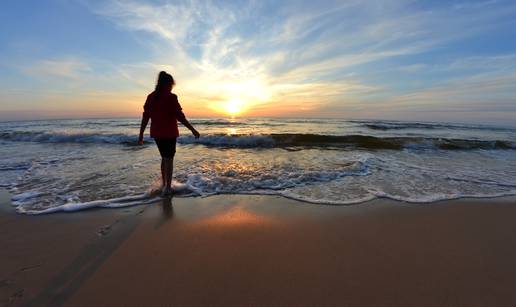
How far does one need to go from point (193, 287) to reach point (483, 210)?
3917 mm

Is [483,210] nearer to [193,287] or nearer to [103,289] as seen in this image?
[193,287]

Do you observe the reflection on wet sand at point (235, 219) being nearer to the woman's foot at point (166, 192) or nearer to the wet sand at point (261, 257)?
the wet sand at point (261, 257)

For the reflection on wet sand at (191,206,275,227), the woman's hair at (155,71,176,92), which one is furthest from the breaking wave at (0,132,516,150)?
the reflection on wet sand at (191,206,275,227)

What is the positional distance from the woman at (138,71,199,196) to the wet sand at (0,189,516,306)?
0.92m

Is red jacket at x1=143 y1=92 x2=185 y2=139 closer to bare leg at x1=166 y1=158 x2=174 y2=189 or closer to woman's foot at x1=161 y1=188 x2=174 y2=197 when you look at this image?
bare leg at x1=166 y1=158 x2=174 y2=189

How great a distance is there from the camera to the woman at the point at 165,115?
3.98 meters

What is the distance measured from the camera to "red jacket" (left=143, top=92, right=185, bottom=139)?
4000mm

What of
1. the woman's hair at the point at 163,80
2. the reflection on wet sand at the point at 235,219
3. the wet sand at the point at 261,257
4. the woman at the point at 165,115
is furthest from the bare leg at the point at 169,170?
the reflection on wet sand at the point at 235,219

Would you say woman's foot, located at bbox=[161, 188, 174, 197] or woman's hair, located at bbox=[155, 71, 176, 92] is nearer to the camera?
woman's hair, located at bbox=[155, 71, 176, 92]

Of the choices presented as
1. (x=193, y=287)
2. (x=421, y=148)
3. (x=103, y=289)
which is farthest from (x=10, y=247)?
(x=421, y=148)

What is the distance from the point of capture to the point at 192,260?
2248 mm

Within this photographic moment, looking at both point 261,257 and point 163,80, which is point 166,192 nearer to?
point 163,80

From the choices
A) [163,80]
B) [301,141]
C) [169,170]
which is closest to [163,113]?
[163,80]

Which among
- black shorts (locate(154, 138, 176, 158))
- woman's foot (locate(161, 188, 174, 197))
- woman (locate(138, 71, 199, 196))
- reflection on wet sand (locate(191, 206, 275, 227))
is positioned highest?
woman (locate(138, 71, 199, 196))
